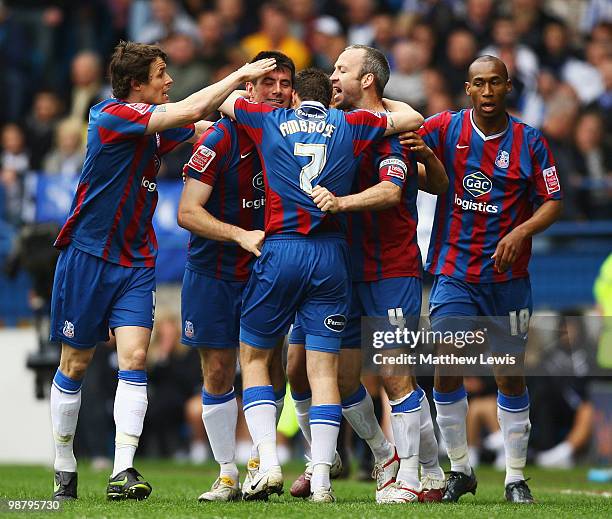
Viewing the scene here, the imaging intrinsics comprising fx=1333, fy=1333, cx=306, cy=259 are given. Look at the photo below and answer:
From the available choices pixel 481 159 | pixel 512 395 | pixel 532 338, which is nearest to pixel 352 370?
pixel 512 395

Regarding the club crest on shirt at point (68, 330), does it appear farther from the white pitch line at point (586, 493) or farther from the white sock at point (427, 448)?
the white pitch line at point (586, 493)

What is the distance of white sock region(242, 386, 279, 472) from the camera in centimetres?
755

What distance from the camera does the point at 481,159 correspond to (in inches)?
338

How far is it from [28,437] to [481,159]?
8497mm

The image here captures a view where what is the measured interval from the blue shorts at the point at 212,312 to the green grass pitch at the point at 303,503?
101 centimetres

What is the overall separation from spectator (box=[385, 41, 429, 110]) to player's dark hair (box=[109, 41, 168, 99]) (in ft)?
28.5

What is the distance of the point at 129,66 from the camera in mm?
7969

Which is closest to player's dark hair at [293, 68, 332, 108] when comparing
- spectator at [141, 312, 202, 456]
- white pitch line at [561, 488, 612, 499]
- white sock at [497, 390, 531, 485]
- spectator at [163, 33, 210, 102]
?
white sock at [497, 390, 531, 485]

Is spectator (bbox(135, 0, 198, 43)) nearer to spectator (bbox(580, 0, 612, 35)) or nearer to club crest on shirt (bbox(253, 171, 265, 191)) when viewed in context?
spectator (bbox(580, 0, 612, 35))

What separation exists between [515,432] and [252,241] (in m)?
2.25

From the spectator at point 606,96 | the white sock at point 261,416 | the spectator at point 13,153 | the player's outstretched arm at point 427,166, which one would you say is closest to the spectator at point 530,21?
the spectator at point 606,96

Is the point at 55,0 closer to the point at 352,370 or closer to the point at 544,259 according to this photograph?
the point at 544,259

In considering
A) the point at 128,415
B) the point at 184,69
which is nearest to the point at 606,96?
the point at 184,69

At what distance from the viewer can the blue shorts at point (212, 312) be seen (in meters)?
8.37
